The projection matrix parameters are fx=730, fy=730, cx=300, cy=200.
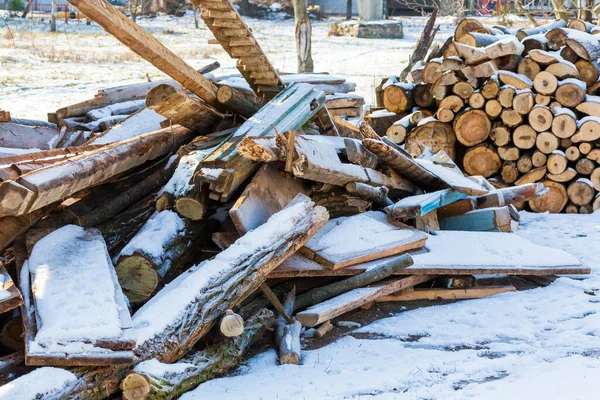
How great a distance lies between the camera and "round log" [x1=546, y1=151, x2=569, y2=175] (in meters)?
9.14

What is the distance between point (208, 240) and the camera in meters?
5.91

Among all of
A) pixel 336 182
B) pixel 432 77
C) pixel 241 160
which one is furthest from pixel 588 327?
pixel 432 77

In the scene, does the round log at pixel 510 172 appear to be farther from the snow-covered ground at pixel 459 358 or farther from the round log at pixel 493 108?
the snow-covered ground at pixel 459 358

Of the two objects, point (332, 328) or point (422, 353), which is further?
point (332, 328)

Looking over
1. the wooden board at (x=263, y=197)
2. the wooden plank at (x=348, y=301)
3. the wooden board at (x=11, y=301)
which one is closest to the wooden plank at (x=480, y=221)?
the wooden plank at (x=348, y=301)

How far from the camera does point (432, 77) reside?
32.4 ft

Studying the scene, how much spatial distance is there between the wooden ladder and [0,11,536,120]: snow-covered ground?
24.7 ft

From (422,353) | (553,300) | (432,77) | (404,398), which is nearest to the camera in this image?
(404,398)

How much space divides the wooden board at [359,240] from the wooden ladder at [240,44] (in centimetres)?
202

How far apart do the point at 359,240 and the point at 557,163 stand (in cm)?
433

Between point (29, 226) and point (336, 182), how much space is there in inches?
97.4

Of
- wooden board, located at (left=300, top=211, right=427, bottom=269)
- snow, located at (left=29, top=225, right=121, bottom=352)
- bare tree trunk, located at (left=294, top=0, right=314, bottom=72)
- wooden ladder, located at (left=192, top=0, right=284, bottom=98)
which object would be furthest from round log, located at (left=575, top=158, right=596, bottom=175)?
bare tree trunk, located at (left=294, top=0, right=314, bottom=72)

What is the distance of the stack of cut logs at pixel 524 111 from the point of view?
913 centimetres

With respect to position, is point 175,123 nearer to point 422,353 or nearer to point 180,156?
point 180,156
